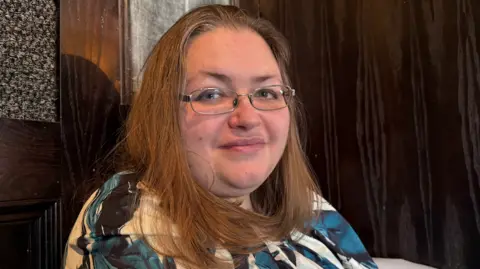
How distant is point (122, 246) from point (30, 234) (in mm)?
226

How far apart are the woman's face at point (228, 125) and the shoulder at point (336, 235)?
21 cm

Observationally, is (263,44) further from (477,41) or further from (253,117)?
(477,41)

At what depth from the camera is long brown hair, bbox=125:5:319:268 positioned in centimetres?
62

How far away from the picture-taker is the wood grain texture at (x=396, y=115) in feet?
3.05

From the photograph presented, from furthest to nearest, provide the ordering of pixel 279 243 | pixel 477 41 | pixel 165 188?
pixel 477 41 < pixel 279 243 < pixel 165 188

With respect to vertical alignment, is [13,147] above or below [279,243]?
above

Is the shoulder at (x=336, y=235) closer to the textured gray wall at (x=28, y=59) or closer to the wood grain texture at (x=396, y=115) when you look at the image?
the wood grain texture at (x=396, y=115)

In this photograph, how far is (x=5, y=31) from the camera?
67cm

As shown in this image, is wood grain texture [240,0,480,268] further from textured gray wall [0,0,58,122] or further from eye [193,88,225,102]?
textured gray wall [0,0,58,122]

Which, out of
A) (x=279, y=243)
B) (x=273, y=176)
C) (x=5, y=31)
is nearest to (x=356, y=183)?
(x=273, y=176)

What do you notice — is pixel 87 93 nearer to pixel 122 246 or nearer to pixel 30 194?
pixel 30 194

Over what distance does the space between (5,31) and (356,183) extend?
2.62 feet

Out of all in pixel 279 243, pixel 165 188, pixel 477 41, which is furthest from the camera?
pixel 477 41

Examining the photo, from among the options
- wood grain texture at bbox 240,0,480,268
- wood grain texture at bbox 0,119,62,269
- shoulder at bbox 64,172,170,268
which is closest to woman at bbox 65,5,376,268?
shoulder at bbox 64,172,170,268
